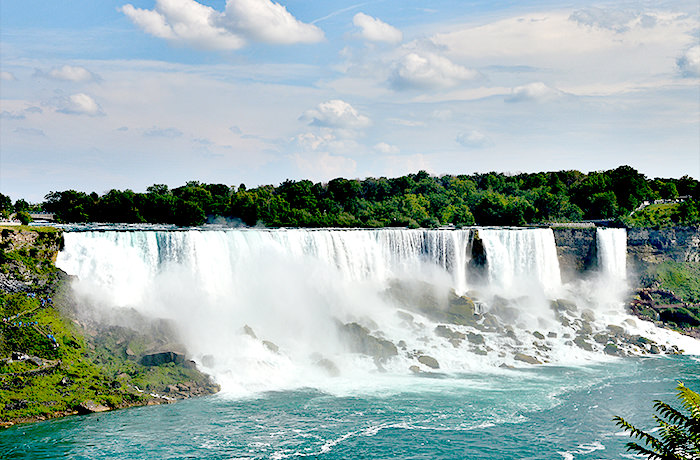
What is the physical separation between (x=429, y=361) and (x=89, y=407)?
17.0m

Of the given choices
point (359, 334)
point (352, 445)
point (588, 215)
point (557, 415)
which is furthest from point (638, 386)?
point (588, 215)

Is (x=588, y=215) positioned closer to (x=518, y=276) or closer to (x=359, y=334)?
(x=518, y=276)

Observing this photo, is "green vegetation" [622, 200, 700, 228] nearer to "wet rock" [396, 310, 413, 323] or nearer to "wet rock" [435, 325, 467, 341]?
"wet rock" [435, 325, 467, 341]

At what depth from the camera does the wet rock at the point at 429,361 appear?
113 feet

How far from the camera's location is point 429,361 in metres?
34.5

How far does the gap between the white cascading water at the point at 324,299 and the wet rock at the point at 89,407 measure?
211 inches

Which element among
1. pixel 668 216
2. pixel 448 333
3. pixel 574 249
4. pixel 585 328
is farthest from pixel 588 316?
pixel 668 216

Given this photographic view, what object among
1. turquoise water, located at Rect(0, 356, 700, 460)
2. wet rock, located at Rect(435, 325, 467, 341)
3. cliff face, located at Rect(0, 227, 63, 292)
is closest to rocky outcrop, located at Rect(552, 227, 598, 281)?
wet rock, located at Rect(435, 325, 467, 341)

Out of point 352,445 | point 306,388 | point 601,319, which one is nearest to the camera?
point 352,445

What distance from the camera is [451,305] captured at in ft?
138

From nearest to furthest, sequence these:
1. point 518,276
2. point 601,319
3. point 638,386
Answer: point 638,386, point 601,319, point 518,276

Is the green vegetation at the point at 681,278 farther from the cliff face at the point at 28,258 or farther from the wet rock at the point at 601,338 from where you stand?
the cliff face at the point at 28,258

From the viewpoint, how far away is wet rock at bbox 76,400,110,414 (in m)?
25.0

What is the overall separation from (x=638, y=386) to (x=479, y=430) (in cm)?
1183
